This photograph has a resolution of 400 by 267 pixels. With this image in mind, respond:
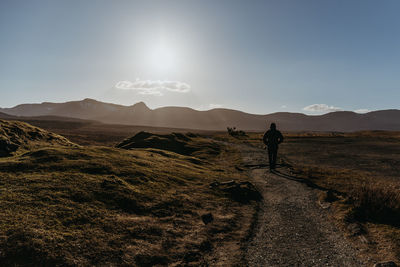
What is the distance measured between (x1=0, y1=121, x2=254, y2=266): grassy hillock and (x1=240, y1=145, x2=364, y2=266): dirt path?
0.59m

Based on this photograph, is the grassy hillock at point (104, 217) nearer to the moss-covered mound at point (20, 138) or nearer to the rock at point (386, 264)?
the moss-covered mound at point (20, 138)

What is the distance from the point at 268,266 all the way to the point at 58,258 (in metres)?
4.56

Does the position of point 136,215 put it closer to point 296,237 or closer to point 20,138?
point 296,237

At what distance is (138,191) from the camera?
8.58m

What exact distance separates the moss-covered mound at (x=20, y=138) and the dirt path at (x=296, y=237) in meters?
12.7

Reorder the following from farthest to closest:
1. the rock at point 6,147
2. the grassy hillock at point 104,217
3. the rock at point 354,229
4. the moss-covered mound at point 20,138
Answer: the moss-covered mound at point 20,138 < the rock at point 6,147 < the rock at point 354,229 < the grassy hillock at point 104,217

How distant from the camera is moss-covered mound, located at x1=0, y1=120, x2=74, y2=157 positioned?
11.6 metres

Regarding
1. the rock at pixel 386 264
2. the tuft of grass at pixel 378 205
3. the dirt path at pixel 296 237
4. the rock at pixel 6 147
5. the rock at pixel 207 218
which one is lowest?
the dirt path at pixel 296 237

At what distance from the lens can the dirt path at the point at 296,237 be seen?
5.41 metres

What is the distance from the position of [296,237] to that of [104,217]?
5.67 m

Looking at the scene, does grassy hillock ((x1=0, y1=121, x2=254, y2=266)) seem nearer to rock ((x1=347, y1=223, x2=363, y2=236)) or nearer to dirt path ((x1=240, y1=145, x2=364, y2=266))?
dirt path ((x1=240, y1=145, x2=364, y2=266))

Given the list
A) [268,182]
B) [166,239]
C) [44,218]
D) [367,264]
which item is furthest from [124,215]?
[268,182]

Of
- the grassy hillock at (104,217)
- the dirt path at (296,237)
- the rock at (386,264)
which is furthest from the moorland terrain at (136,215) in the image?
the rock at (386,264)

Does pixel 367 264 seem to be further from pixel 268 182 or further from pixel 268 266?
pixel 268 182
